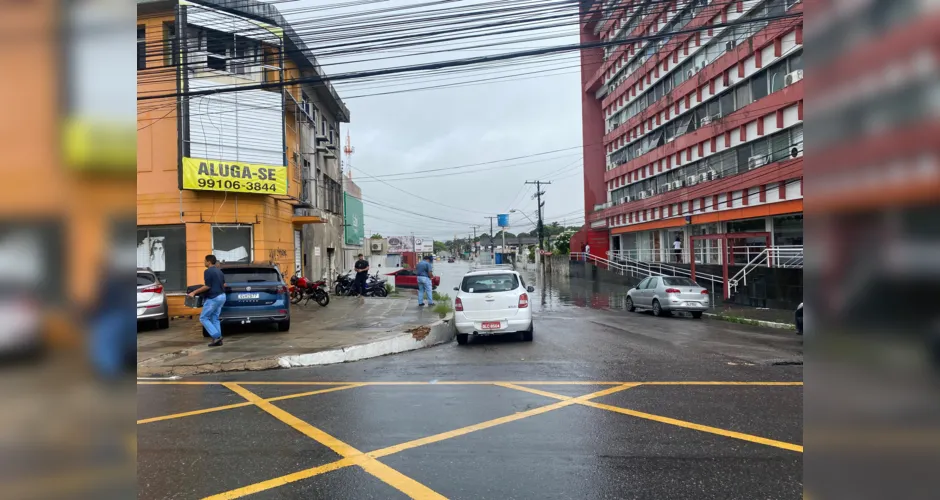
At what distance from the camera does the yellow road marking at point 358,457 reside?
12.0 ft

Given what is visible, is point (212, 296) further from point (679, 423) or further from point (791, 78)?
point (791, 78)

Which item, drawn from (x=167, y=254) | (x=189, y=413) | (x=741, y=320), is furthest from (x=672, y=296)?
(x=167, y=254)

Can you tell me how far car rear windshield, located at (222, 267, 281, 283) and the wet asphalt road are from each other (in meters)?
3.57

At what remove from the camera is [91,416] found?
1.24 meters

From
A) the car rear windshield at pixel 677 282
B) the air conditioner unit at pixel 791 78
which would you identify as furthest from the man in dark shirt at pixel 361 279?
the air conditioner unit at pixel 791 78

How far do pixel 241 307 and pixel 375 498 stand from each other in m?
8.69

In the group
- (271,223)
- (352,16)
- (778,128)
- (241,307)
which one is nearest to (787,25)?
(778,128)

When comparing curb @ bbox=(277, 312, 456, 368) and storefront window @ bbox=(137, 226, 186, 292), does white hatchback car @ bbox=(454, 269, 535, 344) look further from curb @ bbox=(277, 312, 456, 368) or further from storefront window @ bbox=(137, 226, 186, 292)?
storefront window @ bbox=(137, 226, 186, 292)

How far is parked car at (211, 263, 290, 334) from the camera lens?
36.3 feet

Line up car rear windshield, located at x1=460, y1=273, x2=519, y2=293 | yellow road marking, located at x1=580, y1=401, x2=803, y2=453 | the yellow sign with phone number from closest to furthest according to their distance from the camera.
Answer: yellow road marking, located at x1=580, y1=401, x2=803, y2=453 < car rear windshield, located at x1=460, y1=273, x2=519, y2=293 < the yellow sign with phone number

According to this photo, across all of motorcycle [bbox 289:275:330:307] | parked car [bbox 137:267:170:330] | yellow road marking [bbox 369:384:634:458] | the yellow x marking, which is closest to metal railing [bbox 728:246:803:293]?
the yellow x marking

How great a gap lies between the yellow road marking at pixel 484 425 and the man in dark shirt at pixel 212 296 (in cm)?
658

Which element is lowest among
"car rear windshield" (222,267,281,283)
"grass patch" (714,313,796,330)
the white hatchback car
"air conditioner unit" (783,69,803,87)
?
"grass patch" (714,313,796,330)

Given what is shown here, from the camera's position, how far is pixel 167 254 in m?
15.9
